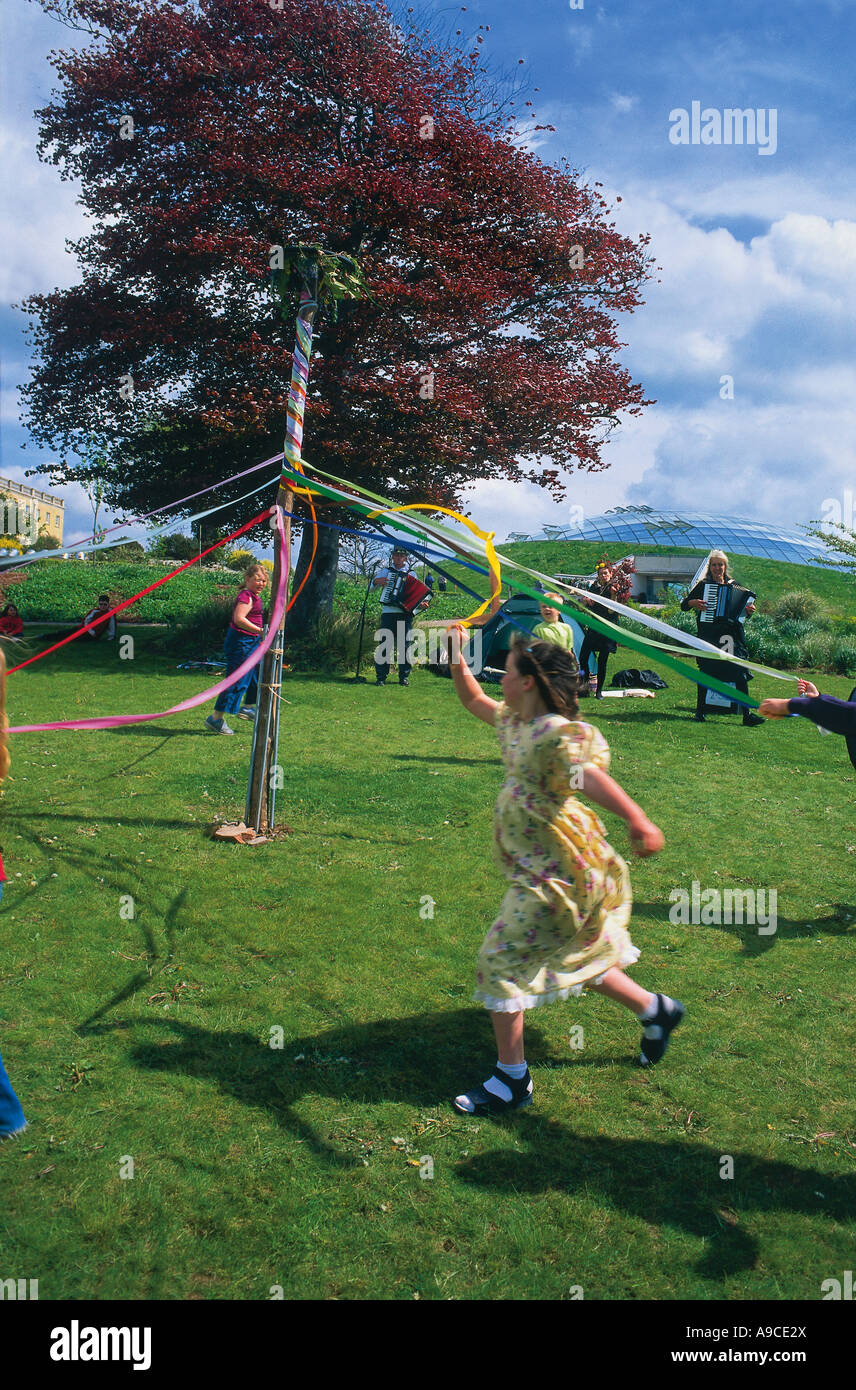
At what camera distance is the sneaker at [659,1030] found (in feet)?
13.1

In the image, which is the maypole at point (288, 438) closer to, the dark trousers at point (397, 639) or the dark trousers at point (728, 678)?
the dark trousers at point (728, 678)

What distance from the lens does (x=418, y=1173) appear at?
331 centimetres

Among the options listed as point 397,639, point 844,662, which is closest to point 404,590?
point 397,639

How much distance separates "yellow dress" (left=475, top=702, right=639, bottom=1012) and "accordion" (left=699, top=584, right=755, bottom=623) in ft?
31.7

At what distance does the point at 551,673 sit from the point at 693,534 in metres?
62.9

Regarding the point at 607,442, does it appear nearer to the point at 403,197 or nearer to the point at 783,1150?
the point at 403,197

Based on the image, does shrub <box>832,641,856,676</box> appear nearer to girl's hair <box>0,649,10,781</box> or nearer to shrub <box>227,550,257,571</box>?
girl's hair <box>0,649,10,781</box>

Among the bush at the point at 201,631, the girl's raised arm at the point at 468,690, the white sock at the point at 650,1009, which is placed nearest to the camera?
the white sock at the point at 650,1009

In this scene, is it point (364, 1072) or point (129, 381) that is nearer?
point (364, 1072)

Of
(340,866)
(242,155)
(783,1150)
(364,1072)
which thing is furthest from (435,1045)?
(242,155)

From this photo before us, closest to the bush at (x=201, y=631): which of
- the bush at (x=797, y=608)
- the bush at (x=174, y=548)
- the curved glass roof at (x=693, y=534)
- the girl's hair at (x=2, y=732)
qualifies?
the bush at (x=797, y=608)

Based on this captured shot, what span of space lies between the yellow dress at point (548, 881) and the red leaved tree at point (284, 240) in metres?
14.1

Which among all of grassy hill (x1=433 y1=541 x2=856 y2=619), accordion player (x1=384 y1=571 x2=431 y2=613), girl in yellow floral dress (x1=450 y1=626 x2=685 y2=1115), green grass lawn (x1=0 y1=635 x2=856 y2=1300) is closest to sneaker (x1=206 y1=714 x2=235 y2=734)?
green grass lawn (x1=0 y1=635 x2=856 y2=1300)

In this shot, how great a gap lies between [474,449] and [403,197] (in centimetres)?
499
